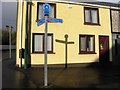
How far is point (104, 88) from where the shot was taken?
32.5 feet

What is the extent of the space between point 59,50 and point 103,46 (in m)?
4.10

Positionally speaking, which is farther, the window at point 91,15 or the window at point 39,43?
the window at point 91,15

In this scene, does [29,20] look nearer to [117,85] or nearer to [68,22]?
[68,22]

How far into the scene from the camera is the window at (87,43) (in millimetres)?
19047

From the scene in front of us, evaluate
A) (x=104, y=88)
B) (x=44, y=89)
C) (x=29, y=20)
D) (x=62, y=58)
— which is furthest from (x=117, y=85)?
(x=29, y=20)

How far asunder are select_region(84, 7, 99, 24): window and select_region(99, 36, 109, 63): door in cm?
150

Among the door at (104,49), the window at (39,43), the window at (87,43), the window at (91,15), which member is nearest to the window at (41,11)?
the window at (39,43)

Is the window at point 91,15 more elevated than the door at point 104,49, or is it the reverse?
the window at point 91,15

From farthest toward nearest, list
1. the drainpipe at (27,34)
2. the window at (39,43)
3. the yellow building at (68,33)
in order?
the window at (39,43) → the yellow building at (68,33) → the drainpipe at (27,34)

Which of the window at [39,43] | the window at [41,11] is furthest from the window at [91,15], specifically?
the window at [39,43]

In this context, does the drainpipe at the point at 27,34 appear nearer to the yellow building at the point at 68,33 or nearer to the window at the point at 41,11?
the yellow building at the point at 68,33

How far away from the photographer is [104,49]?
19.9 meters

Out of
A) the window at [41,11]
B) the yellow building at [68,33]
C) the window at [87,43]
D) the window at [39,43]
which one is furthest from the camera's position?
the window at [87,43]

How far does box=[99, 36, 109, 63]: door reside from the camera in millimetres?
19672
